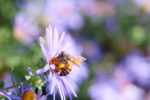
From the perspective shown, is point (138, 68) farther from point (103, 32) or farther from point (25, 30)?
point (25, 30)

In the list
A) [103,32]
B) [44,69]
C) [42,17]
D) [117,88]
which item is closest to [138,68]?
[117,88]

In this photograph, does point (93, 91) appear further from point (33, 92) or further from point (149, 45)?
point (33, 92)

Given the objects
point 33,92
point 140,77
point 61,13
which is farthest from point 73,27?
point 33,92

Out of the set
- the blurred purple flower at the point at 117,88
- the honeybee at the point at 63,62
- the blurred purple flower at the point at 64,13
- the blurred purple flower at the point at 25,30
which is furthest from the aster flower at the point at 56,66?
the blurred purple flower at the point at 117,88

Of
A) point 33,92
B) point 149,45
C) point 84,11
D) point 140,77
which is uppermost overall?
point 84,11

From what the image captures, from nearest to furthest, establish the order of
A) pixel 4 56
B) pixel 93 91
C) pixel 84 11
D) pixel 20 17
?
pixel 4 56, pixel 20 17, pixel 93 91, pixel 84 11
